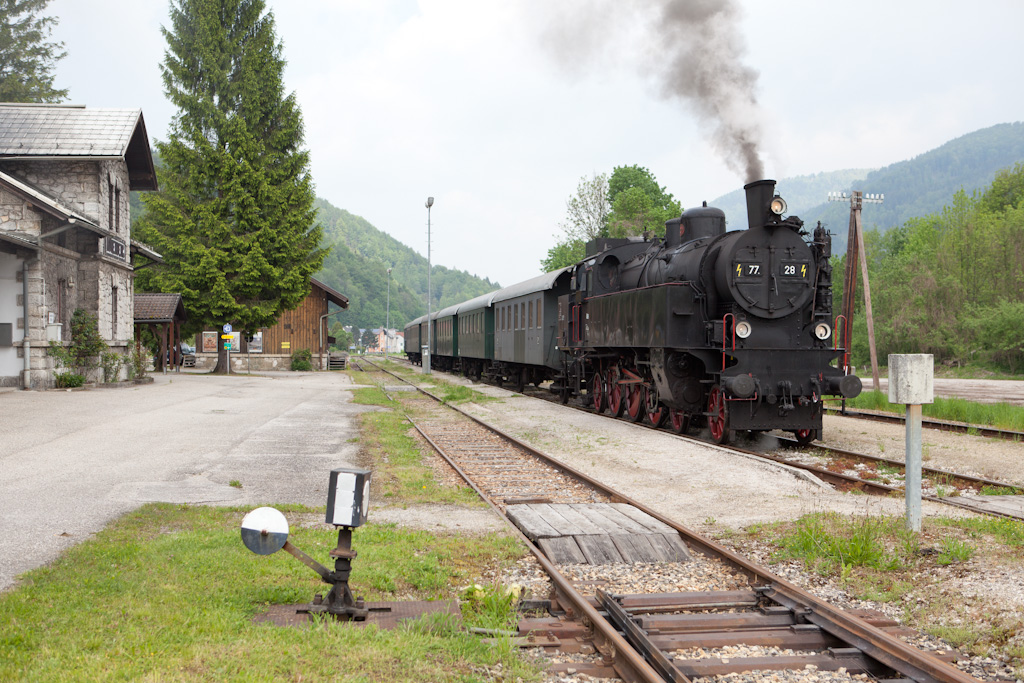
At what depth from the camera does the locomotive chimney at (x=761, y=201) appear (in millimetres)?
11953

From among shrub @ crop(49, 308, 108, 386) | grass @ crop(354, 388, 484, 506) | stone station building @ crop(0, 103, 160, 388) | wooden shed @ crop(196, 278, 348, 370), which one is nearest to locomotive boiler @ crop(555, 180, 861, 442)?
grass @ crop(354, 388, 484, 506)

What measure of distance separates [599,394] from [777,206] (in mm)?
6816

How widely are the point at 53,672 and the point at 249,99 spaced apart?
1315 inches

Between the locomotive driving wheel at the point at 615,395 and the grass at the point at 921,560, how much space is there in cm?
933

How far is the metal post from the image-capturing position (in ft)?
20.3

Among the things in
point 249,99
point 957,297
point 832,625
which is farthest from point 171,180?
point 957,297

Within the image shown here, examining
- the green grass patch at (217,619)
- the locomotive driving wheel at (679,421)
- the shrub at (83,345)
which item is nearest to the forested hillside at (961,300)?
the locomotive driving wheel at (679,421)

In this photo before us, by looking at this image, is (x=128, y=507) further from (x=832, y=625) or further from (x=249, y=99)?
(x=249, y=99)

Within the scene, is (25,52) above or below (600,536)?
above

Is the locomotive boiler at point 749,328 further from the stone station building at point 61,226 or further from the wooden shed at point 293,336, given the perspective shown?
the wooden shed at point 293,336

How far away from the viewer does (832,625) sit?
427cm

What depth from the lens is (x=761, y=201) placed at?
12.0m

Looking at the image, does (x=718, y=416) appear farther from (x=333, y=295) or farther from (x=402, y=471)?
(x=333, y=295)

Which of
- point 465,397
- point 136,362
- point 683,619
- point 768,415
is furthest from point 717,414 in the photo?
point 136,362
